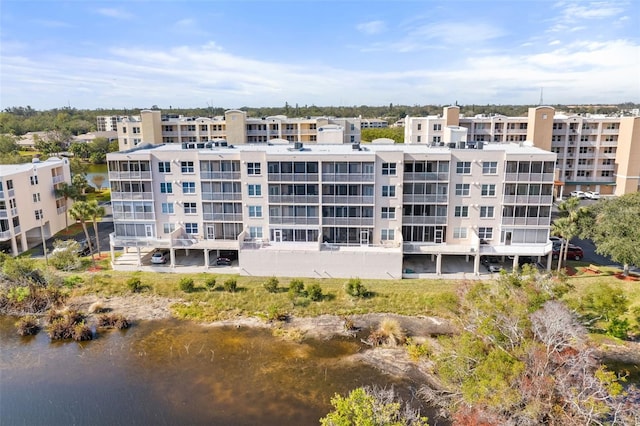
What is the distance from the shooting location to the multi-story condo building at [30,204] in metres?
48.8

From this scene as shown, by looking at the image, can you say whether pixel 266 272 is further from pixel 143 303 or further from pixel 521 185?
pixel 521 185

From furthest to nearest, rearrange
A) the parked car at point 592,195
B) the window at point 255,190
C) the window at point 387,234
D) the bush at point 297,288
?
the parked car at point 592,195, the window at point 255,190, the window at point 387,234, the bush at point 297,288

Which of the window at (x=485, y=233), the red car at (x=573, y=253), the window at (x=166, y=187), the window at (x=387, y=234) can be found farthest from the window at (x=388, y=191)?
the window at (x=166, y=187)

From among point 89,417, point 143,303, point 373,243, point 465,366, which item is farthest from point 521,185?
point 89,417

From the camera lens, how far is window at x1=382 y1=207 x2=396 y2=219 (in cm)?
4497

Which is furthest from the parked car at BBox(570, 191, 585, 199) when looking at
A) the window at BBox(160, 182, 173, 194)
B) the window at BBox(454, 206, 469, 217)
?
the window at BBox(160, 182, 173, 194)

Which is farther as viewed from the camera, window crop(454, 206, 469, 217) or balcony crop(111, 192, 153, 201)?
balcony crop(111, 192, 153, 201)

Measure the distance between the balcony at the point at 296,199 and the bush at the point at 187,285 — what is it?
1100 cm

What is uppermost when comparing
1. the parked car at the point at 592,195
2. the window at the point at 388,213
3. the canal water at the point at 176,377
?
the window at the point at 388,213

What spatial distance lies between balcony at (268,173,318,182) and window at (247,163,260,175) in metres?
1.53

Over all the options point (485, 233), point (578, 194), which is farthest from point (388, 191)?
point (578, 194)

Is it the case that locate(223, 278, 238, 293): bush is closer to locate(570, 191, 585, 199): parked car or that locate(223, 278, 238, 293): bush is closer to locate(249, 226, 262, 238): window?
locate(249, 226, 262, 238): window

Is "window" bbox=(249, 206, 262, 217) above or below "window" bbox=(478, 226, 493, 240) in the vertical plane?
above

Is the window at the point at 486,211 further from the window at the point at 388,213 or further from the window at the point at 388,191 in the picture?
the window at the point at 388,191
